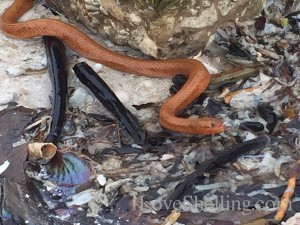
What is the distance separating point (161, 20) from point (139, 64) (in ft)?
1.18

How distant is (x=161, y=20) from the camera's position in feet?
14.3

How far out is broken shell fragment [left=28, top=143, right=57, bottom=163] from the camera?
392 cm

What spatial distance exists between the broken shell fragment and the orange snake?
28.3 inches

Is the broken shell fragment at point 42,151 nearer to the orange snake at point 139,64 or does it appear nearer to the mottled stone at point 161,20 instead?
the orange snake at point 139,64

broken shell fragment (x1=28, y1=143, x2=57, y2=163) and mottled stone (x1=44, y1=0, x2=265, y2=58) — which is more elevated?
mottled stone (x1=44, y1=0, x2=265, y2=58)

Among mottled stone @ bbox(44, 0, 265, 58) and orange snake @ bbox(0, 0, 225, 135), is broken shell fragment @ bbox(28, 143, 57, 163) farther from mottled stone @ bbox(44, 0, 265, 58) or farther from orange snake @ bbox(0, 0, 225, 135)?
mottled stone @ bbox(44, 0, 265, 58)

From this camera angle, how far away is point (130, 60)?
14.9ft

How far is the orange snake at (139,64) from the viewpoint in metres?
4.09

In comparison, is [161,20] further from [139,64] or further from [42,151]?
[42,151]

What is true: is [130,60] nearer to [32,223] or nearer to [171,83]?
[171,83]

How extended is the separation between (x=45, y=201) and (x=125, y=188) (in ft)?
1.52

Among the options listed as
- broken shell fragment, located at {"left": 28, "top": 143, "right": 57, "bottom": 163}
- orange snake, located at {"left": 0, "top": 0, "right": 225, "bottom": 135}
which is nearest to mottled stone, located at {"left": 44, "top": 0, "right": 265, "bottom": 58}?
orange snake, located at {"left": 0, "top": 0, "right": 225, "bottom": 135}

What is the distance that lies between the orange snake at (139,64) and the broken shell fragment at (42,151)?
2.36 feet

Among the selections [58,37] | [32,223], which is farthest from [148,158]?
[58,37]
